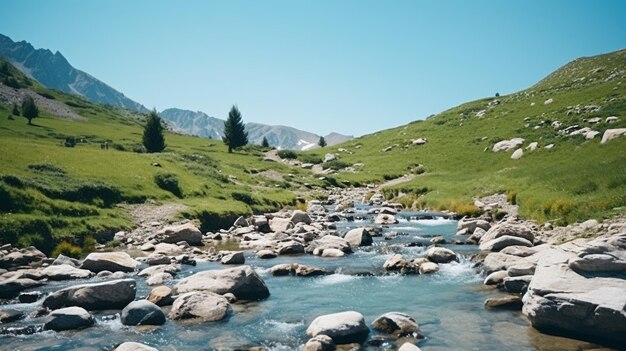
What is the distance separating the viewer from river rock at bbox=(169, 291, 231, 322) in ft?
52.3

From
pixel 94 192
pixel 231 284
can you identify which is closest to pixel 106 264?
pixel 231 284

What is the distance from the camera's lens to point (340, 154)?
13075cm

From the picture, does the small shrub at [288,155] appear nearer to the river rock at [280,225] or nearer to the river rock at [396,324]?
the river rock at [280,225]

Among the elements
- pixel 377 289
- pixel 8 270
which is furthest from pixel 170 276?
pixel 377 289

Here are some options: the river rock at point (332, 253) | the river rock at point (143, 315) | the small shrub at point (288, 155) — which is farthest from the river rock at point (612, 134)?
the small shrub at point (288, 155)

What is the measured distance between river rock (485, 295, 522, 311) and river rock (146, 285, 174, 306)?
501 inches

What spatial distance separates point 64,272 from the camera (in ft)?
71.5

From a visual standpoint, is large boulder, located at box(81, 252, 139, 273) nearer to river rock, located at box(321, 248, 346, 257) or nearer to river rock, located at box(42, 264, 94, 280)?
river rock, located at box(42, 264, 94, 280)

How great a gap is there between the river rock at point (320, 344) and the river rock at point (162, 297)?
731 centimetres

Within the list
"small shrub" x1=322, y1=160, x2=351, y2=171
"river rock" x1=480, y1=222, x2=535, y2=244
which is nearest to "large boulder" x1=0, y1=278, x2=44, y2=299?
"river rock" x1=480, y1=222, x2=535, y2=244

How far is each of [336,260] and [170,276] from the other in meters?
9.89

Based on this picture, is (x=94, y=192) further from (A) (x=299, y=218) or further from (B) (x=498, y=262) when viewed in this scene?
(B) (x=498, y=262)

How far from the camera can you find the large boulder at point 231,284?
1875cm

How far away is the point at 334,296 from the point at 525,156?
58.9 metres
